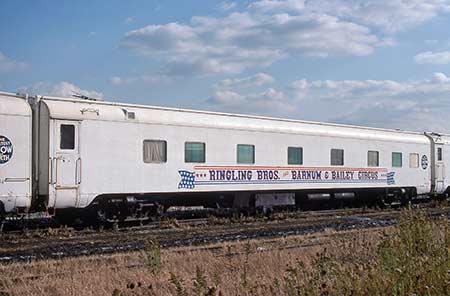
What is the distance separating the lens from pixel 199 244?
488 inches

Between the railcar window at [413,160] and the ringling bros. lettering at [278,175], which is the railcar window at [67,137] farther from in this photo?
the railcar window at [413,160]

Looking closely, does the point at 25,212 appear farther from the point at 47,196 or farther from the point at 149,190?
the point at 149,190

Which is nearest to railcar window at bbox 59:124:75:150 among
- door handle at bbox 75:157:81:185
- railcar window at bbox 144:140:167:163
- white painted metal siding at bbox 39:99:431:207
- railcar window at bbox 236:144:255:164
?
white painted metal siding at bbox 39:99:431:207

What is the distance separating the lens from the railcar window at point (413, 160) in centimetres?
2531

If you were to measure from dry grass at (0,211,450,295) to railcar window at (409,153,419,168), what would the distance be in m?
13.9

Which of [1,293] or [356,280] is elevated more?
[356,280]

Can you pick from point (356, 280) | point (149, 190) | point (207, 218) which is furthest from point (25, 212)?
point (356, 280)

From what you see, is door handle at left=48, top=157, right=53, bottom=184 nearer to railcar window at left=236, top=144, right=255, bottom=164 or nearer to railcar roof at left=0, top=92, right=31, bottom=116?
railcar roof at left=0, top=92, right=31, bottom=116

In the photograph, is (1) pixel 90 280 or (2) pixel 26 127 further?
(2) pixel 26 127

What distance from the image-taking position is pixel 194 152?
1692 cm

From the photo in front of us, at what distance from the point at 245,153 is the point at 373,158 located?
717 centimetres

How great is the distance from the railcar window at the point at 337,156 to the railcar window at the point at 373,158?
1778mm

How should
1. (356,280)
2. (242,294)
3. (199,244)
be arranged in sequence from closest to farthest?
1. (356,280)
2. (242,294)
3. (199,244)

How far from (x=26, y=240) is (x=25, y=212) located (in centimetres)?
80
